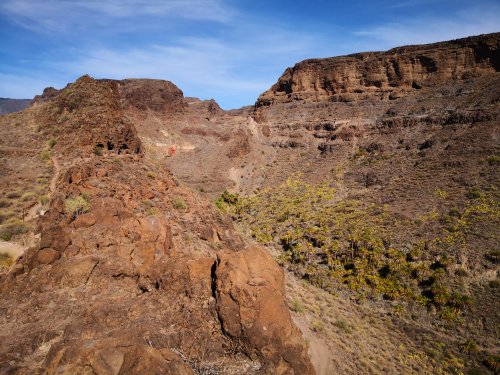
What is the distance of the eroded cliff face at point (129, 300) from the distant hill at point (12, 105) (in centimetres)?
18855

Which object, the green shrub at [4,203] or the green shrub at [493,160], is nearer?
the green shrub at [4,203]

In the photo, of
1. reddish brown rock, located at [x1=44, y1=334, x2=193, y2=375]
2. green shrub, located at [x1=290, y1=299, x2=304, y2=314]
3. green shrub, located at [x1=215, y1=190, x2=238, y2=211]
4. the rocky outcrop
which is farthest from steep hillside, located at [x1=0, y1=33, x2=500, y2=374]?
the rocky outcrop

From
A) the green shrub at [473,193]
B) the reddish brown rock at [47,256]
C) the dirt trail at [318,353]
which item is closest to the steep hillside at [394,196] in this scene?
the green shrub at [473,193]

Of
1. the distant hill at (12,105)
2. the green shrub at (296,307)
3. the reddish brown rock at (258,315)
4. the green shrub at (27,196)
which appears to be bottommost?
the green shrub at (296,307)

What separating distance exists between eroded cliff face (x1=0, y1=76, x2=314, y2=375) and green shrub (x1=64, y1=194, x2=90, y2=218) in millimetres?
47

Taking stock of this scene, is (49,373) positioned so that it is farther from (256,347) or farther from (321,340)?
(321,340)

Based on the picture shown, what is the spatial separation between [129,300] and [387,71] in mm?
57485

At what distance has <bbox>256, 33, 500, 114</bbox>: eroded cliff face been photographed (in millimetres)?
47906

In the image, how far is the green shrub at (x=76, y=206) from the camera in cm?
1373

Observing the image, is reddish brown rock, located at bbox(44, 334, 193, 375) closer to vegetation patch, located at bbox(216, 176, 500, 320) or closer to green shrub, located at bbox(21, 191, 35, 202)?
green shrub, located at bbox(21, 191, 35, 202)

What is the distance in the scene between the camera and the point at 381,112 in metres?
51.9

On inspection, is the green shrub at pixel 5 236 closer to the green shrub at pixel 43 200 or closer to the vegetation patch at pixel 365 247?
the green shrub at pixel 43 200

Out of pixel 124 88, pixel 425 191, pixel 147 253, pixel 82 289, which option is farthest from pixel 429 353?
pixel 124 88

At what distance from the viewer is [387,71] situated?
55500 millimetres
